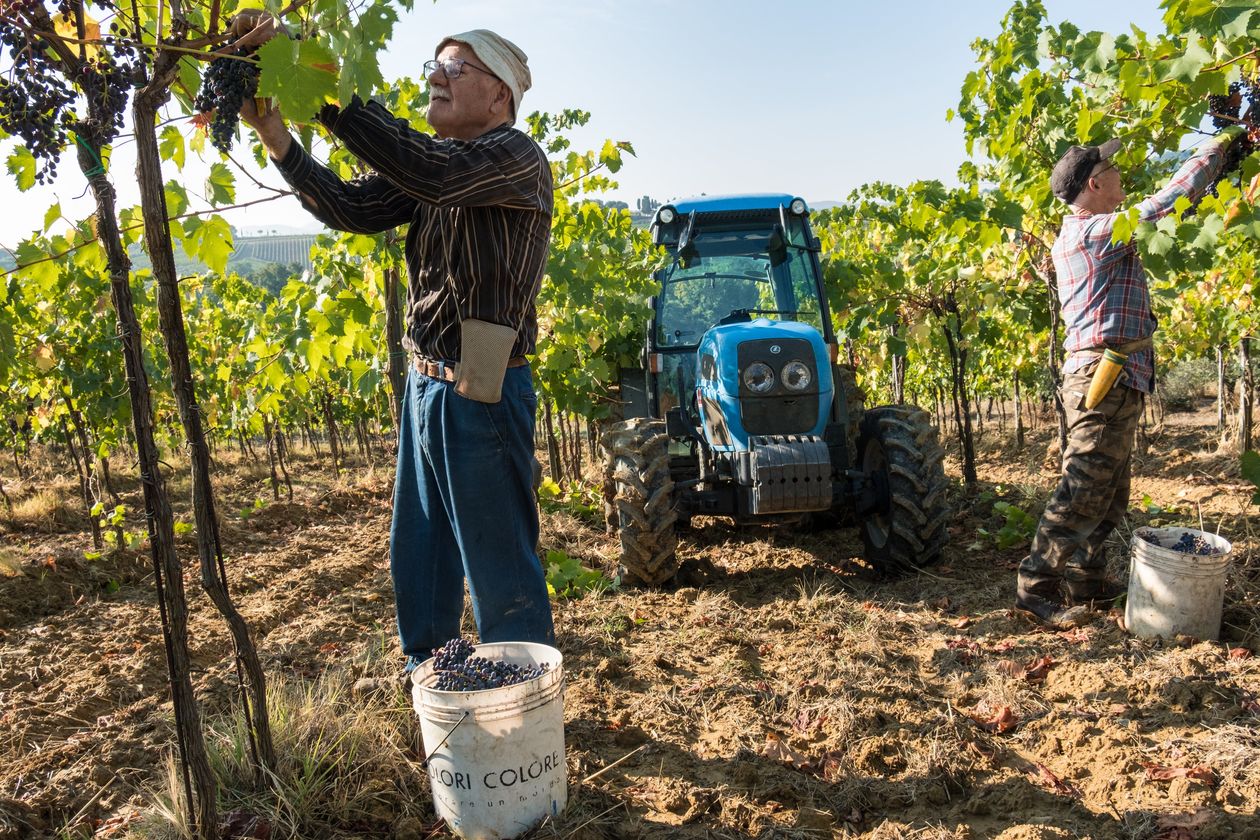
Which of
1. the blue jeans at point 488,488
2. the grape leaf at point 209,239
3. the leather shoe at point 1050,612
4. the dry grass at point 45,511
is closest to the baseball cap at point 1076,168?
the leather shoe at point 1050,612

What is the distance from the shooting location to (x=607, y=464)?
527 centimetres

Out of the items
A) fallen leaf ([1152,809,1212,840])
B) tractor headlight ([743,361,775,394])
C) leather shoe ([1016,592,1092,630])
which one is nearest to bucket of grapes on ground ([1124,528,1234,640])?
leather shoe ([1016,592,1092,630])

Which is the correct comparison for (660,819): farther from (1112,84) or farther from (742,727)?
(1112,84)

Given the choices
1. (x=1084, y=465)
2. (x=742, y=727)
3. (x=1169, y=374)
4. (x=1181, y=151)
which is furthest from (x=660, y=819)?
(x=1169, y=374)

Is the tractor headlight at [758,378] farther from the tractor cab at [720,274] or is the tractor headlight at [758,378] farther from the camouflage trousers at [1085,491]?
the camouflage trousers at [1085,491]

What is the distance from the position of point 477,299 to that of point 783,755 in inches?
65.8

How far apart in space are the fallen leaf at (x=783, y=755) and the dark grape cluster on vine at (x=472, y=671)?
863 mm

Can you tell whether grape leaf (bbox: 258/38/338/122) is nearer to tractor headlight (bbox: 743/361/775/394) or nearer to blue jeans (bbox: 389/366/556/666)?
blue jeans (bbox: 389/366/556/666)

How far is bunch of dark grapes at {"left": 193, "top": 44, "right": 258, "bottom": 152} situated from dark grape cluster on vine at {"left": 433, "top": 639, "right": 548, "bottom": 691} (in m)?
1.42

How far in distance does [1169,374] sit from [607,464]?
17.4 m

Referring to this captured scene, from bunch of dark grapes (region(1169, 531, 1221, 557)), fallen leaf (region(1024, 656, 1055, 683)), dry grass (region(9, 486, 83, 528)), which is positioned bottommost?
fallen leaf (region(1024, 656, 1055, 683))

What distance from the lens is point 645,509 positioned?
4.54m

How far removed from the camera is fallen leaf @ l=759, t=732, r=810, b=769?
2.63 metres

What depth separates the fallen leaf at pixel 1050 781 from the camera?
96.1 inches
